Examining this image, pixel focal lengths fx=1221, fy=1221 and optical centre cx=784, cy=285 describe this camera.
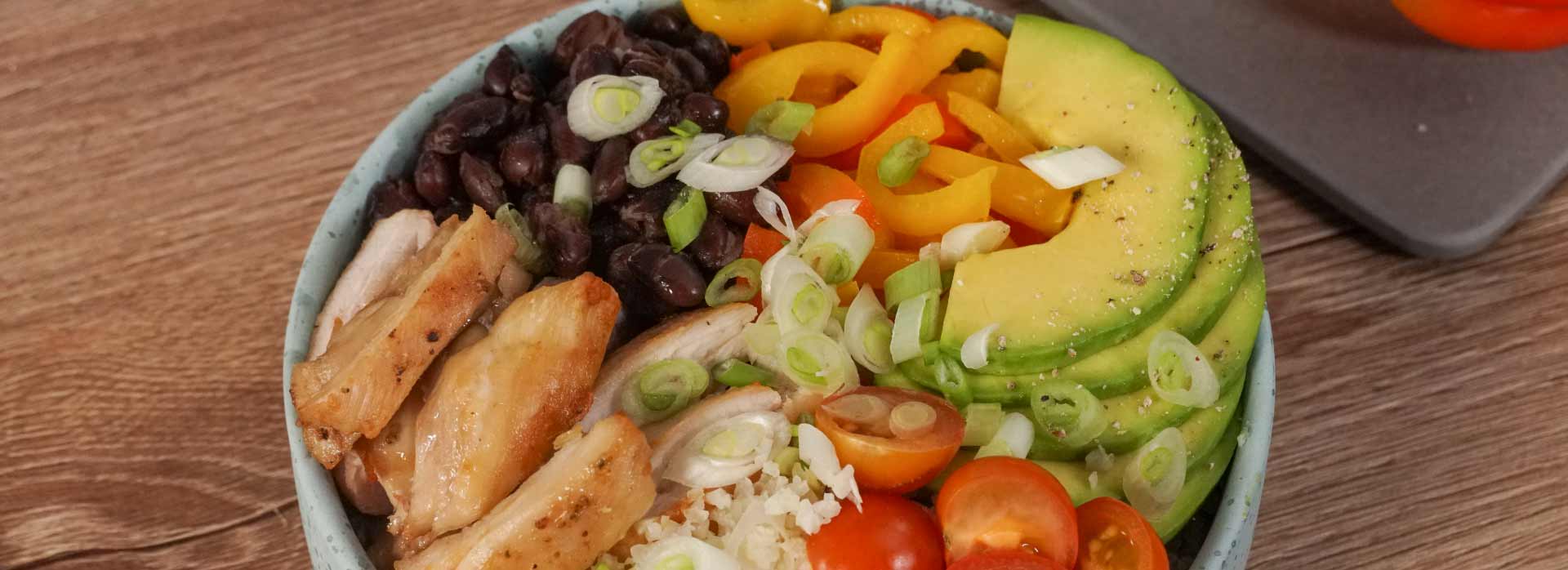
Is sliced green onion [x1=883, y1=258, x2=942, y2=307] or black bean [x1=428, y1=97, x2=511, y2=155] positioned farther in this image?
black bean [x1=428, y1=97, x2=511, y2=155]

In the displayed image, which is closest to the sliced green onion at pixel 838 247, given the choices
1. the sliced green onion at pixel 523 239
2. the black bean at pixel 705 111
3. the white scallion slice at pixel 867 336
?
the white scallion slice at pixel 867 336

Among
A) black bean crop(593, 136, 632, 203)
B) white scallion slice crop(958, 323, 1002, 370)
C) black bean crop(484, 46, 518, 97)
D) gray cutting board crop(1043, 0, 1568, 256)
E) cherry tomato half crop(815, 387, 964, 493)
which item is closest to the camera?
cherry tomato half crop(815, 387, 964, 493)

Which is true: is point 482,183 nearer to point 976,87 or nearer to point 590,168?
point 590,168

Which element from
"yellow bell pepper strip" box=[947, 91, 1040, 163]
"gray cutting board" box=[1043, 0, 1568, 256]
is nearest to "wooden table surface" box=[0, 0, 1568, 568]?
"gray cutting board" box=[1043, 0, 1568, 256]

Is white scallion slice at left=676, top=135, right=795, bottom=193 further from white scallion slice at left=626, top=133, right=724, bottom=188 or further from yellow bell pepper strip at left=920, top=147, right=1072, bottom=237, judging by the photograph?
yellow bell pepper strip at left=920, top=147, right=1072, bottom=237

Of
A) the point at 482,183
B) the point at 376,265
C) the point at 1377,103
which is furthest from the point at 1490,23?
the point at 376,265

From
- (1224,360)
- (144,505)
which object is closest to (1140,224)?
(1224,360)

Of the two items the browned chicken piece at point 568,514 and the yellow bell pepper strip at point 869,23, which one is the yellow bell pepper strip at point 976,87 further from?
the browned chicken piece at point 568,514
